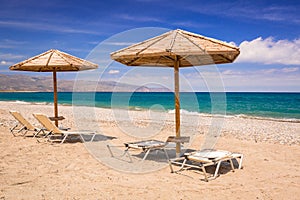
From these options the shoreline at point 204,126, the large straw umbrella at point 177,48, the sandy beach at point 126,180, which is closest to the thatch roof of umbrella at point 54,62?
the sandy beach at point 126,180

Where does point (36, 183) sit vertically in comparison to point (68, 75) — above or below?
below

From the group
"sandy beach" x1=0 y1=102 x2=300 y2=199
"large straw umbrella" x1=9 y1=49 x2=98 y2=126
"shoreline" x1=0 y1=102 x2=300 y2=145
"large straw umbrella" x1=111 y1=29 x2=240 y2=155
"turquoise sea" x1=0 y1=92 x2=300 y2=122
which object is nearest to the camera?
"sandy beach" x1=0 y1=102 x2=300 y2=199

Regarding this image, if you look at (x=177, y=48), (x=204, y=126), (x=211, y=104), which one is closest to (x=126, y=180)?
(x=177, y=48)

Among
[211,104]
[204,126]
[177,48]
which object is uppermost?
[177,48]

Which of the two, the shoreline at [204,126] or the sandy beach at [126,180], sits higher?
the sandy beach at [126,180]

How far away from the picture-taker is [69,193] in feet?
12.0

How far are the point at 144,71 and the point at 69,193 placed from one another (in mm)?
4989

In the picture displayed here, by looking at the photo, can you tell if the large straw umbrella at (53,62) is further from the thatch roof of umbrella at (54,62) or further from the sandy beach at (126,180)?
the sandy beach at (126,180)

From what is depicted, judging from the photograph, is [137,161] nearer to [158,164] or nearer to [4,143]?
[158,164]

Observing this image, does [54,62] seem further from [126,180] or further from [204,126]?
[204,126]

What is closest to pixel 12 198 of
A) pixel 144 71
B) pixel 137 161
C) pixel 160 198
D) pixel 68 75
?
pixel 160 198

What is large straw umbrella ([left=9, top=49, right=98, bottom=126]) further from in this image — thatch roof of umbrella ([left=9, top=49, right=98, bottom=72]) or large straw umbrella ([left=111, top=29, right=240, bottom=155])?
large straw umbrella ([left=111, top=29, right=240, bottom=155])

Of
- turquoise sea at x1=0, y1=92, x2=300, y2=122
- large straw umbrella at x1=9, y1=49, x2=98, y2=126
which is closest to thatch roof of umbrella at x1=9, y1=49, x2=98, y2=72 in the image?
large straw umbrella at x1=9, y1=49, x2=98, y2=126

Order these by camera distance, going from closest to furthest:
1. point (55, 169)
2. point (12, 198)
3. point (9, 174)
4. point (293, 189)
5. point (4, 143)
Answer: point (12, 198), point (293, 189), point (9, 174), point (55, 169), point (4, 143)
